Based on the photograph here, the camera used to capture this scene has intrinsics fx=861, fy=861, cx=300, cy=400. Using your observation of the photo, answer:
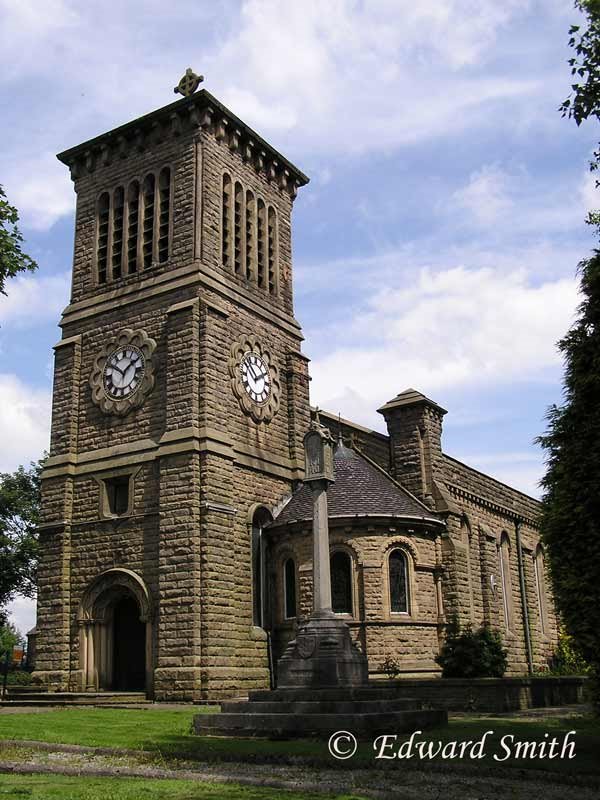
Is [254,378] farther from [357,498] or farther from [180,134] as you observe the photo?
[180,134]

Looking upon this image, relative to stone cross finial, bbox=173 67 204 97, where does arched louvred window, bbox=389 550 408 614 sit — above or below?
below

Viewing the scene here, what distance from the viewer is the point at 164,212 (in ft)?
105

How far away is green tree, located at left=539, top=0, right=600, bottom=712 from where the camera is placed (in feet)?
43.9

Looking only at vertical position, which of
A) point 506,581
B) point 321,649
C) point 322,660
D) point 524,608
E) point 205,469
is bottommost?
point 322,660

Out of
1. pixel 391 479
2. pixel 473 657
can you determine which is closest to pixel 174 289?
pixel 391 479

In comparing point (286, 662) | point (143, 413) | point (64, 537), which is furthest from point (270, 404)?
point (286, 662)

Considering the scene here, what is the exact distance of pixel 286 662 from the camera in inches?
721

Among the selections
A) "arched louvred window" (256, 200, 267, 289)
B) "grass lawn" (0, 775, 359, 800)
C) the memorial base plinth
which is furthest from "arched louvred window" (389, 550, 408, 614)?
"grass lawn" (0, 775, 359, 800)

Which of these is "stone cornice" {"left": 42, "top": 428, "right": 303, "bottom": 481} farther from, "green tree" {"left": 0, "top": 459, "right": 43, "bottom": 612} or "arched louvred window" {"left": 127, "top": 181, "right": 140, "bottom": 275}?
"green tree" {"left": 0, "top": 459, "right": 43, "bottom": 612}

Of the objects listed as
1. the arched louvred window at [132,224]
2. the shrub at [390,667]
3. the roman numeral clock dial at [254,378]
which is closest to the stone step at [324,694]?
the shrub at [390,667]

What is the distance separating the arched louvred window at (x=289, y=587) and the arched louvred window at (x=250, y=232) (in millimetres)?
11108

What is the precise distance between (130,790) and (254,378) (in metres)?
22.4

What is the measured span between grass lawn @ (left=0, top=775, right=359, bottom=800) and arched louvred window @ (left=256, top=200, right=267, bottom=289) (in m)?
25.0

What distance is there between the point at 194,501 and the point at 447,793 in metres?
17.8
